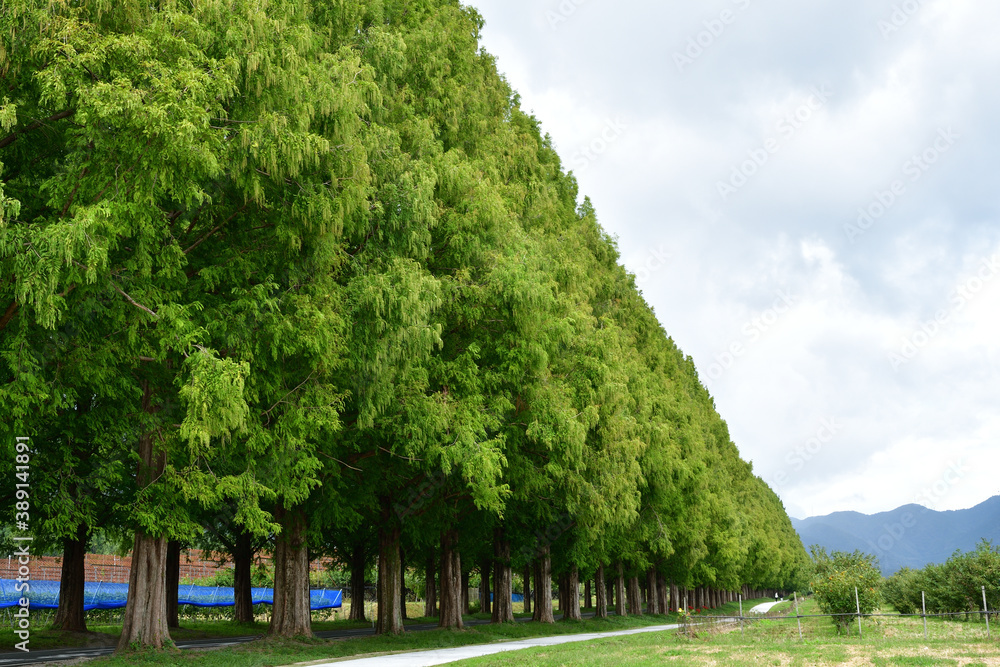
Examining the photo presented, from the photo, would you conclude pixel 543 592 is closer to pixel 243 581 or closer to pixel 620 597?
pixel 243 581

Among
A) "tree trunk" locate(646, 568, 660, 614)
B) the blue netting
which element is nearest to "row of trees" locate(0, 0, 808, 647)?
the blue netting

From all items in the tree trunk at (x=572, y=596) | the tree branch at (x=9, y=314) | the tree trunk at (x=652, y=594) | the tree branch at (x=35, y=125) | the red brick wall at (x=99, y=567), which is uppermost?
the tree branch at (x=35, y=125)

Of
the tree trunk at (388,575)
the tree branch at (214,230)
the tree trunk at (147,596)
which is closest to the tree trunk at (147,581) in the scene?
the tree trunk at (147,596)

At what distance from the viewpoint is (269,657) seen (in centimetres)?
1680

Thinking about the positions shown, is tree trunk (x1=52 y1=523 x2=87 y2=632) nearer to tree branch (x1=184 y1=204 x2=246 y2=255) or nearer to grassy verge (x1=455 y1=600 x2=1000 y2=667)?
tree branch (x1=184 y1=204 x2=246 y2=255)

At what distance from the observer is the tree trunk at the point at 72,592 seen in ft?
72.4

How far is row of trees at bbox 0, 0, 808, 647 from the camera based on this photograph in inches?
430

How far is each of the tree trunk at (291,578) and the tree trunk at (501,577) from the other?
11626 mm

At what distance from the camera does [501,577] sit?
32.2 m

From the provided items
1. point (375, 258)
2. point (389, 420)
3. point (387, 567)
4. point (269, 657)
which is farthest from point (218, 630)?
point (375, 258)

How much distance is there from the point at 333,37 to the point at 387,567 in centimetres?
1450

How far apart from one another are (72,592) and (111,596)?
1250cm

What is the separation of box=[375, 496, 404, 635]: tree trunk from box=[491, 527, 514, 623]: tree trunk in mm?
7753

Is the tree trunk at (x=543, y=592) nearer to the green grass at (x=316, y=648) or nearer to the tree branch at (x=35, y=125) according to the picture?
the green grass at (x=316, y=648)
